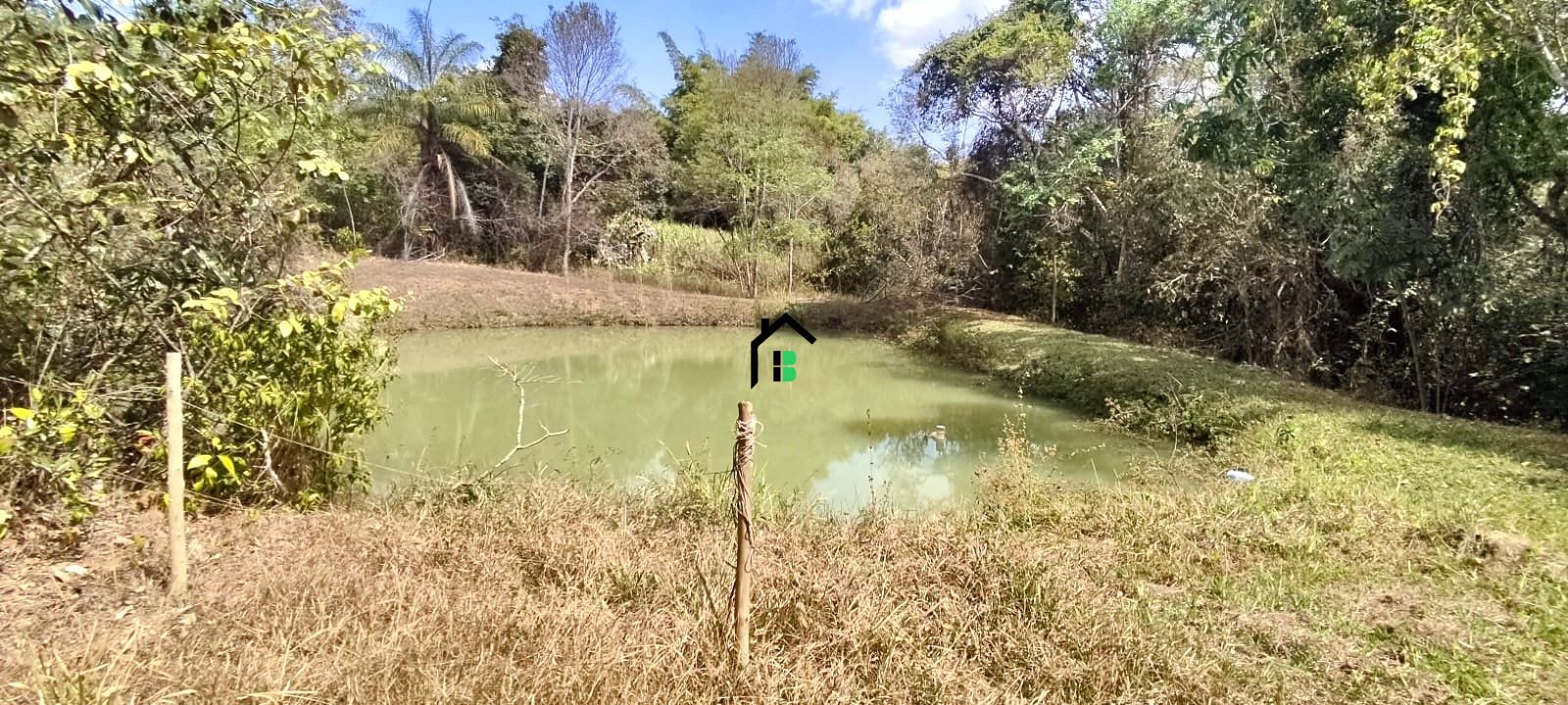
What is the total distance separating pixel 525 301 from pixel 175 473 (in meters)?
12.0

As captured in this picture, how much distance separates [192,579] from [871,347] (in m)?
10.9

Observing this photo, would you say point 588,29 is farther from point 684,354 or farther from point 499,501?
point 499,501

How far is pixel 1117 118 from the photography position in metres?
11.5

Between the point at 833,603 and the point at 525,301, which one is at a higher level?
the point at 525,301

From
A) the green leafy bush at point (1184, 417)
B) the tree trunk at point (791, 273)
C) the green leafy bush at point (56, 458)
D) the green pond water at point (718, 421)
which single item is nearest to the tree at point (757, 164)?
the tree trunk at point (791, 273)

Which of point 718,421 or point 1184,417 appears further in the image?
point 718,421

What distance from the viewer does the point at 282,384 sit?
3359 mm

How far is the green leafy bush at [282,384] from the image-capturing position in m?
3.17

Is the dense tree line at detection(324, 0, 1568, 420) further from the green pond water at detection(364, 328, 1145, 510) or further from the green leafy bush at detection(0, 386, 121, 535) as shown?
the green leafy bush at detection(0, 386, 121, 535)

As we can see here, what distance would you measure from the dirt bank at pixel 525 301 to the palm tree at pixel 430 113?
204 centimetres

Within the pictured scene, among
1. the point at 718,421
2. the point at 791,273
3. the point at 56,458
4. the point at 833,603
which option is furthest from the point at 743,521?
the point at 791,273

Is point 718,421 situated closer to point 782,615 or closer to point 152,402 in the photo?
point 152,402

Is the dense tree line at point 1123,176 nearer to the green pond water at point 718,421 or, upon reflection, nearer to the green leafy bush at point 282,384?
the green pond water at point 718,421

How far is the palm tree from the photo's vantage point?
15.7m
